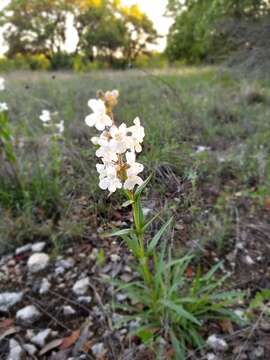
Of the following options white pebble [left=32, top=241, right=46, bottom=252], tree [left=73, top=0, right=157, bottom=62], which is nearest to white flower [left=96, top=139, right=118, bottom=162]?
white pebble [left=32, top=241, right=46, bottom=252]

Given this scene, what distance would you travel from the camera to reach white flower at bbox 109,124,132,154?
2.58ft

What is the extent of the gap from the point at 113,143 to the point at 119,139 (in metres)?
0.02

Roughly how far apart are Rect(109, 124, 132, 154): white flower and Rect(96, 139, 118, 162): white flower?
0.5 inches

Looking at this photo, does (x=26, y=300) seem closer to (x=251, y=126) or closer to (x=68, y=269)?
(x=68, y=269)

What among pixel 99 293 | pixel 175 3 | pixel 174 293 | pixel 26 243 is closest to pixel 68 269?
pixel 99 293

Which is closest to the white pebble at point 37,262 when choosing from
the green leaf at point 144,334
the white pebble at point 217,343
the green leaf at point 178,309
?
the green leaf at point 144,334

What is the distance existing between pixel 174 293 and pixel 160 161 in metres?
0.64

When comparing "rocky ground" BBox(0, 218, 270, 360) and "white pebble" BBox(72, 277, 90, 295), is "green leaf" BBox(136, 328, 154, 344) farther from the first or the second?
"white pebble" BBox(72, 277, 90, 295)

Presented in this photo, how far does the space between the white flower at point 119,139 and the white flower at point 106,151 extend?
0.01 metres

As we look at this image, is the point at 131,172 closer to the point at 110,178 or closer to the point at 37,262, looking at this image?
the point at 110,178

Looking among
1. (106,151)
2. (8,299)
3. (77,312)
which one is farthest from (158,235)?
(8,299)

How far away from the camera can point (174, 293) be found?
57.6 inches

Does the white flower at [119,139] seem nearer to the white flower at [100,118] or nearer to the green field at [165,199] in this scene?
the white flower at [100,118]

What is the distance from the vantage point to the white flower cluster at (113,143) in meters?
0.79
